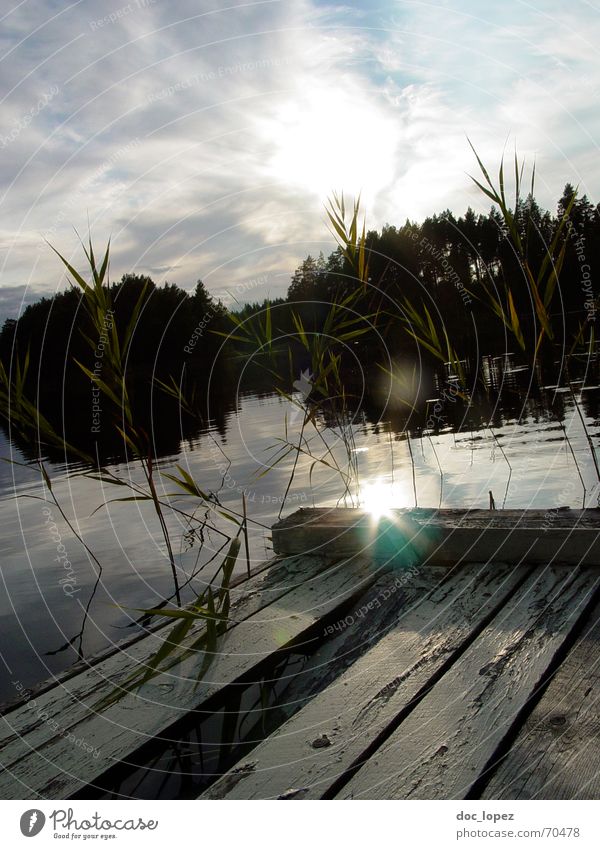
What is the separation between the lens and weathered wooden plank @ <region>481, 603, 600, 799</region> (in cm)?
180

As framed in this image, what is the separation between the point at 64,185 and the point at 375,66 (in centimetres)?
143

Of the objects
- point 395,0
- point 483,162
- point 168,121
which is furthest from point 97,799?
point 483,162

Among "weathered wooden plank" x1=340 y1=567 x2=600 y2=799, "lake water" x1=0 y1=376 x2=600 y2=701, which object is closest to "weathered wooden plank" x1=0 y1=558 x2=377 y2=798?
"weathered wooden plank" x1=340 y1=567 x2=600 y2=799

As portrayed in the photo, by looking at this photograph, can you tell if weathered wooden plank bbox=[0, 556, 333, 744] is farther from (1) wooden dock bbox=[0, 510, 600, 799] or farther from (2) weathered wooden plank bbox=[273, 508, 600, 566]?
(2) weathered wooden plank bbox=[273, 508, 600, 566]

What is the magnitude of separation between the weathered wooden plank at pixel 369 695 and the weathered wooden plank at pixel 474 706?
0.08m

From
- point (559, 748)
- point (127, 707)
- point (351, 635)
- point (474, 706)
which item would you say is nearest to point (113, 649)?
point (127, 707)

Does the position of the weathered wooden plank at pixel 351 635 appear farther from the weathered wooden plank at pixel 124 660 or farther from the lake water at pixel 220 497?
the lake water at pixel 220 497

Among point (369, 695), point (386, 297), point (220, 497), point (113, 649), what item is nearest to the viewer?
point (369, 695)

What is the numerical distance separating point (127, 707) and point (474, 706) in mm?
1262

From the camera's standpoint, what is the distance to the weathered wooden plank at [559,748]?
5.90 ft

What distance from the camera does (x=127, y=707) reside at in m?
2.61

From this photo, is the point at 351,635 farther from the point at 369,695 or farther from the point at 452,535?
the point at 452,535

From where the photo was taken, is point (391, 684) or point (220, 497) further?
point (220, 497)

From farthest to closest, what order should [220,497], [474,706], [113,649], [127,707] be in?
[220,497], [113,649], [127,707], [474,706]
